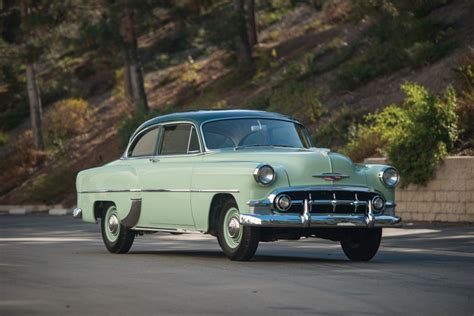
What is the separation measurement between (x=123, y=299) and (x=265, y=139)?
18.8 feet

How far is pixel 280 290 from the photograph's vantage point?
1135 centimetres

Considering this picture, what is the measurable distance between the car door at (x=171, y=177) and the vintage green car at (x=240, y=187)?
13 mm

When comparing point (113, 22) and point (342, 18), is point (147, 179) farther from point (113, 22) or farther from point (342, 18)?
point (342, 18)

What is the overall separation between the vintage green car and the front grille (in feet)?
0.04

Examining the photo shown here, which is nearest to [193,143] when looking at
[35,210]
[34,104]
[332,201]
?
[332,201]

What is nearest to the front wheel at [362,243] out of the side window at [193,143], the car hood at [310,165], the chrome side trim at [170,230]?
the car hood at [310,165]

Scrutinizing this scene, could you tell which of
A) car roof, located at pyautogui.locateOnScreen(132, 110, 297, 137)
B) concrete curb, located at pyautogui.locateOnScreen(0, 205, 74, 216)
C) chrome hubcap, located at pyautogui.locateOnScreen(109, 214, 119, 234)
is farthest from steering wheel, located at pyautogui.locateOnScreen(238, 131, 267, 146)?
concrete curb, located at pyautogui.locateOnScreen(0, 205, 74, 216)

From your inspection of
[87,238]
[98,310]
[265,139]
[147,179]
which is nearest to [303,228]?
[265,139]

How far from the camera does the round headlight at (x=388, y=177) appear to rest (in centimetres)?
1500

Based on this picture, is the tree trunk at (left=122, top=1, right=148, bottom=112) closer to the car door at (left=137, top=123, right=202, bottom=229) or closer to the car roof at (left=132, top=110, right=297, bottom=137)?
the car door at (left=137, top=123, right=202, bottom=229)

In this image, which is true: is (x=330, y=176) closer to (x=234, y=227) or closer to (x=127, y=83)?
(x=234, y=227)

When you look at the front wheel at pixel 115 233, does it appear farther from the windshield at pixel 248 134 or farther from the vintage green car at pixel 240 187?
the windshield at pixel 248 134

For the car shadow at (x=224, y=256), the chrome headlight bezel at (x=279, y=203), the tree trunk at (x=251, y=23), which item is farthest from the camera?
the tree trunk at (x=251, y=23)

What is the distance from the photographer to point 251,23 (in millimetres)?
52344
